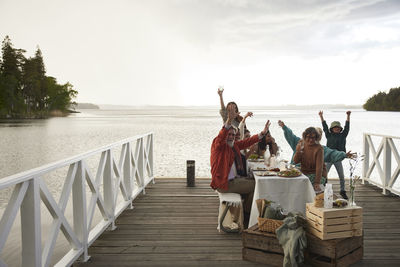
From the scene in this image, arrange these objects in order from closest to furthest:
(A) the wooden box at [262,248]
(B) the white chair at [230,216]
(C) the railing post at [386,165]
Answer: (A) the wooden box at [262,248] < (B) the white chair at [230,216] < (C) the railing post at [386,165]

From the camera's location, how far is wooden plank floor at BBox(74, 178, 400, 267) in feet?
12.3

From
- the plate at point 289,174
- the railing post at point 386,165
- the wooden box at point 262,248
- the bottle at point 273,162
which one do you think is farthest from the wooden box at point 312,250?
the railing post at point 386,165

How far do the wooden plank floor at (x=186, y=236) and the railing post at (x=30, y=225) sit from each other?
1.07 meters

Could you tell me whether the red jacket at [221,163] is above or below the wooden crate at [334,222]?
above

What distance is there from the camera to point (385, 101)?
86.8 m

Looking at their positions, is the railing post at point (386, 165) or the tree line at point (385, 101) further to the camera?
the tree line at point (385, 101)

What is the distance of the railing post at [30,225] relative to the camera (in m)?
2.63

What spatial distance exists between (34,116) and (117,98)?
25.7 m

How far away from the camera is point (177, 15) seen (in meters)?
31.3

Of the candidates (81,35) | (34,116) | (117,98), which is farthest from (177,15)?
(117,98)

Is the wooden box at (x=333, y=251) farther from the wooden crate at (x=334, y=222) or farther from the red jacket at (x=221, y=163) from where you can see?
the red jacket at (x=221, y=163)

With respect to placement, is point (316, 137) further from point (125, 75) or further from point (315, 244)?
point (125, 75)

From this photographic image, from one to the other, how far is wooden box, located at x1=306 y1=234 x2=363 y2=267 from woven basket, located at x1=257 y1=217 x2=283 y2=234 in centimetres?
34

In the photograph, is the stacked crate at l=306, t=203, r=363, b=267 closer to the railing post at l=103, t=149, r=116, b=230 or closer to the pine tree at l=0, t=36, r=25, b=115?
the railing post at l=103, t=149, r=116, b=230
